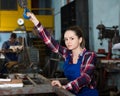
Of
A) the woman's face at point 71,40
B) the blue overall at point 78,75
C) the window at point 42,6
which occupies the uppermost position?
the window at point 42,6

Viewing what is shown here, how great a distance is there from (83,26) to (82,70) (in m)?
3.86

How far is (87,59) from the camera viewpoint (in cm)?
194

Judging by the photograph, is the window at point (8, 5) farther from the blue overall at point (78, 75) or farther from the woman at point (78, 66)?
the blue overall at point (78, 75)

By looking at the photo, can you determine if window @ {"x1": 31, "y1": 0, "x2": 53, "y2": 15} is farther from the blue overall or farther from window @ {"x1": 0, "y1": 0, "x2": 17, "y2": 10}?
the blue overall

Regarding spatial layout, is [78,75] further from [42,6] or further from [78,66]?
[42,6]

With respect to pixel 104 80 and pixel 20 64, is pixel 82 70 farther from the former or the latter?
pixel 20 64

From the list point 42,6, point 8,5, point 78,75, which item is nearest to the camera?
point 78,75

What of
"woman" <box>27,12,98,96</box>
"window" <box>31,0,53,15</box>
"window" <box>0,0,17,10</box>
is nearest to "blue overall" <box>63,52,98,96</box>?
"woman" <box>27,12,98,96</box>

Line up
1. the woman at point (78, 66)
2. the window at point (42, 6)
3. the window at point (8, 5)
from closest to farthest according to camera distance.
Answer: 1. the woman at point (78, 66)
2. the window at point (8, 5)
3. the window at point (42, 6)

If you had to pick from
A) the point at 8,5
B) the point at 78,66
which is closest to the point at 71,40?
the point at 78,66

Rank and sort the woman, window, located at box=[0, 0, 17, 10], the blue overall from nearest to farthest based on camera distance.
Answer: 1. the woman
2. the blue overall
3. window, located at box=[0, 0, 17, 10]

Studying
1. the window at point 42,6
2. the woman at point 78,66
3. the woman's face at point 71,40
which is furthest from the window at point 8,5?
the woman's face at point 71,40

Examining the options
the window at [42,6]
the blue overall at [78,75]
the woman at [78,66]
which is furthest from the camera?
the window at [42,6]

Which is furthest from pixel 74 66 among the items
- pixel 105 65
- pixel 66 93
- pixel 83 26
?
pixel 83 26
